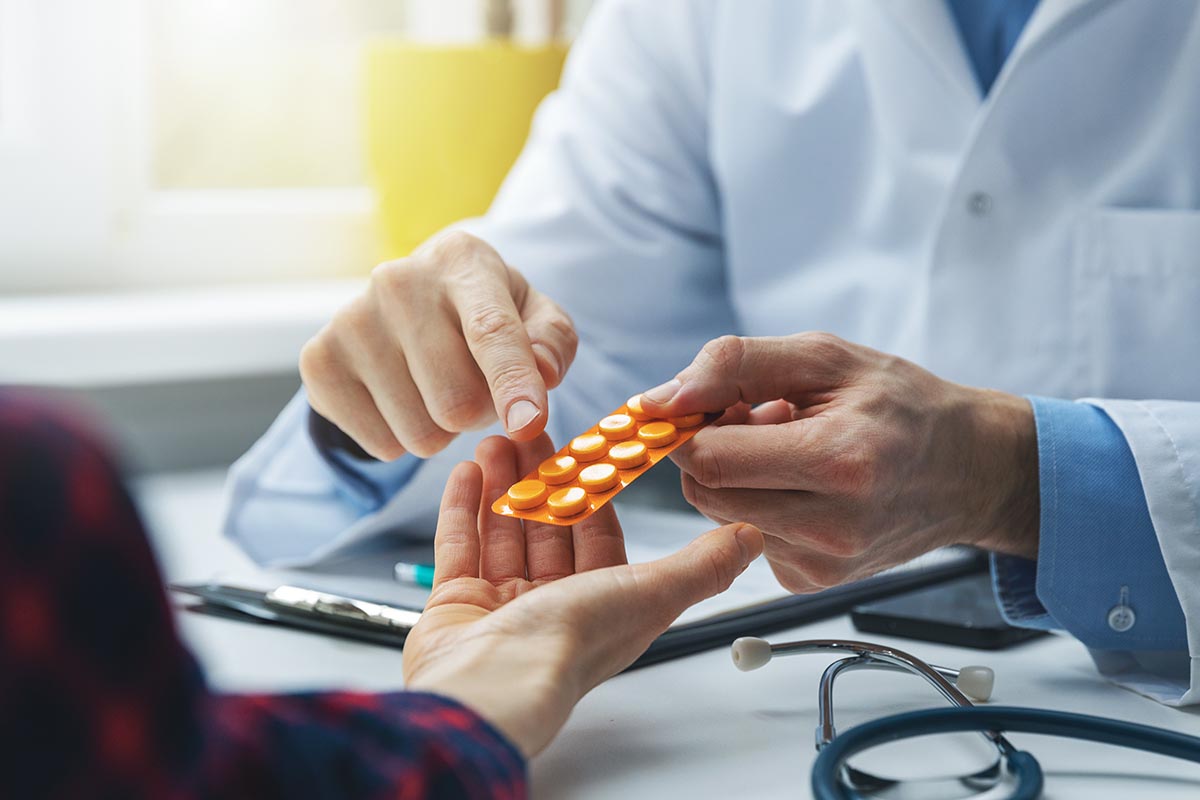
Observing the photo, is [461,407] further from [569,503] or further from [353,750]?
[353,750]

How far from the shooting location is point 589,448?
0.59 metres

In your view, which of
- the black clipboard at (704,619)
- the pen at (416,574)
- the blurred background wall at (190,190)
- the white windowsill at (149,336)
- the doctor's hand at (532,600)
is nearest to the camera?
the doctor's hand at (532,600)

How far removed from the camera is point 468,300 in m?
0.69

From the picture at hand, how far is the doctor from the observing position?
62 cm

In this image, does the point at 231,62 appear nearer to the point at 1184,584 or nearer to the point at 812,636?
the point at 812,636

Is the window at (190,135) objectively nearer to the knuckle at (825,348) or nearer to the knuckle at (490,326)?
the knuckle at (490,326)

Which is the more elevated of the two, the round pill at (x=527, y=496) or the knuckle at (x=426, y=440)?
the round pill at (x=527, y=496)

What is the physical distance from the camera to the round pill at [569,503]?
54 cm

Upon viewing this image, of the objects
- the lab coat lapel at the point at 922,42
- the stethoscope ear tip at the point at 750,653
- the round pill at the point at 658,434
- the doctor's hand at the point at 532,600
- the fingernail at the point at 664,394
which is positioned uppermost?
the lab coat lapel at the point at 922,42

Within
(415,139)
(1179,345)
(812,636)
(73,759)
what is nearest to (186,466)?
(415,139)

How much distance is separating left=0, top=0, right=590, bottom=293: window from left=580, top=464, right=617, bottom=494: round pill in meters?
1.05

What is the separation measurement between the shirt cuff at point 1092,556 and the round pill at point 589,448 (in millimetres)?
244

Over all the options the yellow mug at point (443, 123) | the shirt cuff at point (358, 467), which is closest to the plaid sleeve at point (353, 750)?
the shirt cuff at point (358, 467)

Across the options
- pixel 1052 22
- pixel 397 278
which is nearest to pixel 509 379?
pixel 397 278
